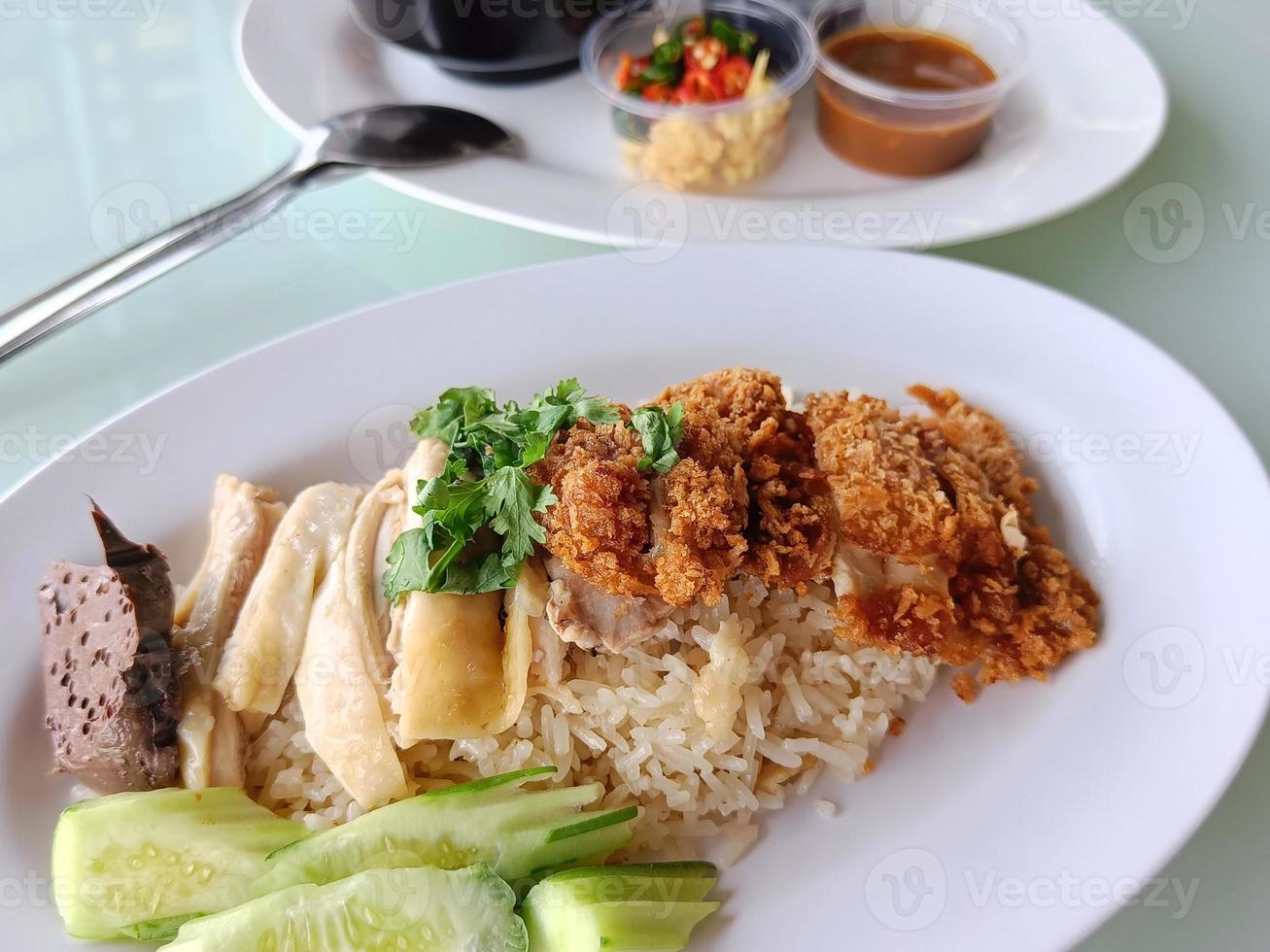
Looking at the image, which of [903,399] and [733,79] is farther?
[733,79]

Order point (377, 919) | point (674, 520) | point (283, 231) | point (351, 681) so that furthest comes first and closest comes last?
point (283, 231), point (351, 681), point (674, 520), point (377, 919)

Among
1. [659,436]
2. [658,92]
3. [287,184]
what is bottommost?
[659,436]

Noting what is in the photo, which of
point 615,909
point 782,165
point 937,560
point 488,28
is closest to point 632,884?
point 615,909

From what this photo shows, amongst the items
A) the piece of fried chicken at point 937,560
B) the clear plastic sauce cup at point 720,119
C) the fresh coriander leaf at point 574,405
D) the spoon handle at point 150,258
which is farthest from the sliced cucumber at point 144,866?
the clear plastic sauce cup at point 720,119

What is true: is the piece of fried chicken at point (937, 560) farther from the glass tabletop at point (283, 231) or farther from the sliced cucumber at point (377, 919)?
the sliced cucumber at point (377, 919)

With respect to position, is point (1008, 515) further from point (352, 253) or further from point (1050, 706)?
point (352, 253)


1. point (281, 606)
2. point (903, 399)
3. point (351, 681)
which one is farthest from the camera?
point (903, 399)

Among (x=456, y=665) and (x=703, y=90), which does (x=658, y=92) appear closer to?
(x=703, y=90)

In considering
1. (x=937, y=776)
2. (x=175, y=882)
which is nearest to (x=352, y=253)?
(x=175, y=882)
